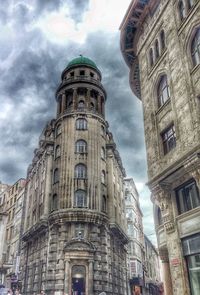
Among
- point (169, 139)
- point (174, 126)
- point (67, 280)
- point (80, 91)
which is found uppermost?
point (80, 91)

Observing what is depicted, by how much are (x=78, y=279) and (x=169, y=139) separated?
2309 cm

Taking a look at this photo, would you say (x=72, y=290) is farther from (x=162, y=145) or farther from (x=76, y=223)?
(x=162, y=145)

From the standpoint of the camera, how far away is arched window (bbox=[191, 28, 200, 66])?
55.6ft

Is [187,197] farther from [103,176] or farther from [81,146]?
[81,146]

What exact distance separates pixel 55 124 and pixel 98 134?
7.19 meters

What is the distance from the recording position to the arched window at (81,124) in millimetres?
43697

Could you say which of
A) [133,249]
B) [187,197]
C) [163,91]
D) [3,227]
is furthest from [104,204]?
→ [187,197]

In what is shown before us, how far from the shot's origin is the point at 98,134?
44.2 meters

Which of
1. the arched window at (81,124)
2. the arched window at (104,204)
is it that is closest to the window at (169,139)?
the arched window at (104,204)

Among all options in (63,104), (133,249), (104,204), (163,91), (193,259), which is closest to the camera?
(193,259)

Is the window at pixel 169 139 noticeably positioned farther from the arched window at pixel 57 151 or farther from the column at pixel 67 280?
the arched window at pixel 57 151

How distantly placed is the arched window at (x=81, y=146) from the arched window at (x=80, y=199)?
19.6 feet

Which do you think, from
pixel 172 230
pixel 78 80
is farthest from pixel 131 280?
pixel 172 230

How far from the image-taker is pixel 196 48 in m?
17.2
